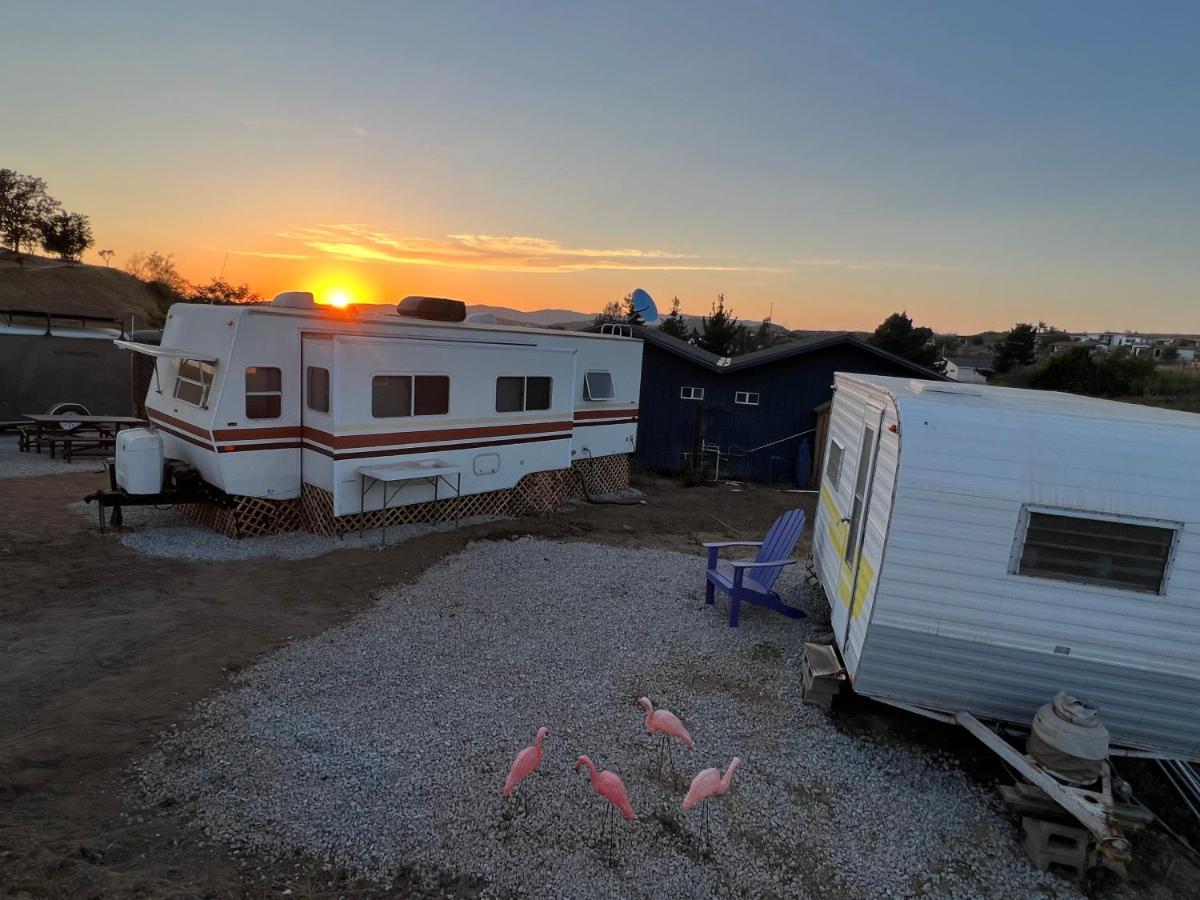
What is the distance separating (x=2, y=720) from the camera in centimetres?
469

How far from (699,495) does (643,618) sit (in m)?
7.80

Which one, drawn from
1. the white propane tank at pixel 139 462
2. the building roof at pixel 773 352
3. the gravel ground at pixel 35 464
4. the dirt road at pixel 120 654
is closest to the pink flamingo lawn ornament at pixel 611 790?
the dirt road at pixel 120 654

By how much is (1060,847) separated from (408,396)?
336 inches

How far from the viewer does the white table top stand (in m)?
9.13

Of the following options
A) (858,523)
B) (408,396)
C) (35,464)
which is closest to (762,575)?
(858,523)

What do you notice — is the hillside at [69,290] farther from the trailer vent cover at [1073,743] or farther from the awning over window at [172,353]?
the trailer vent cover at [1073,743]

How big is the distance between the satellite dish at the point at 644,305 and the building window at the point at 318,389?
1038cm

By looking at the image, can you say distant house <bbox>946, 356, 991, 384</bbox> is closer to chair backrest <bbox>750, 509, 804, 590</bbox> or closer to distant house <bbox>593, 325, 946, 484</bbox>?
distant house <bbox>593, 325, 946, 484</bbox>

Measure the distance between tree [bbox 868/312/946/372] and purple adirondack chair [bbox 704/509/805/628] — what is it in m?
32.2

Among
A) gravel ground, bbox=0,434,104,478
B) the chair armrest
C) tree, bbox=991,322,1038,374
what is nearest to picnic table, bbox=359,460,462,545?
the chair armrest

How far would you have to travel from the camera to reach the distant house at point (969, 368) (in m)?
37.1

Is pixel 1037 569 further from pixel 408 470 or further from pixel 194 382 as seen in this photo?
pixel 194 382

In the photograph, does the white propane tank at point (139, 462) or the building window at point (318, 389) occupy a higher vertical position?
the building window at point (318, 389)

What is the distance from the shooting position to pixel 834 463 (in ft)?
25.5
